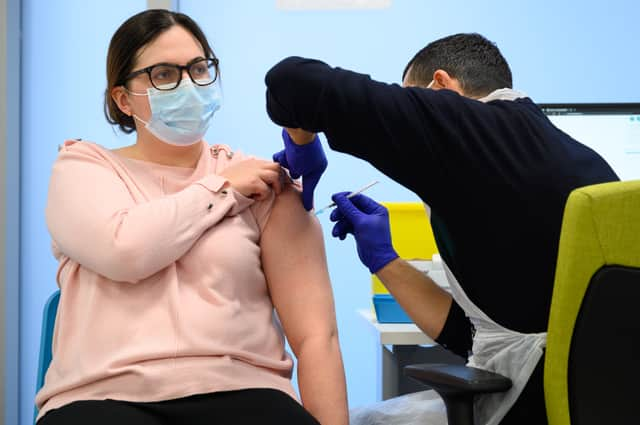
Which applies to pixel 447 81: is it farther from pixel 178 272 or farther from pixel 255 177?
→ pixel 178 272

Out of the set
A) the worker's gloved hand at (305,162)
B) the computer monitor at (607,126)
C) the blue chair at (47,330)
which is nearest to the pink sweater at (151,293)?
the worker's gloved hand at (305,162)

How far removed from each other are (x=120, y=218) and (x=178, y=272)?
0.50ft

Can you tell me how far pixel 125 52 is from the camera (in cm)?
155

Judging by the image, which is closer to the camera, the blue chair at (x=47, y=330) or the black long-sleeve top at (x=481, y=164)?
the black long-sleeve top at (x=481, y=164)

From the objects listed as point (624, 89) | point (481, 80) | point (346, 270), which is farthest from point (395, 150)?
point (624, 89)

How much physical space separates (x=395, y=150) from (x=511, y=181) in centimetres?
20

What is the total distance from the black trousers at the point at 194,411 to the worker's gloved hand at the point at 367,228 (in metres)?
0.48

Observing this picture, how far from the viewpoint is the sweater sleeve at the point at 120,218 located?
50.0 inches

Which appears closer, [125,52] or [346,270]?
[125,52]

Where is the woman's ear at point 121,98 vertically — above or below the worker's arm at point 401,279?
above

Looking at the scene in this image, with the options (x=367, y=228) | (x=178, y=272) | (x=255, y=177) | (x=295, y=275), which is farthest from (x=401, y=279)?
(x=178, y=272)

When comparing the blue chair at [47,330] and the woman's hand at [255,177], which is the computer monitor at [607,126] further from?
the blue chair at [47,330]

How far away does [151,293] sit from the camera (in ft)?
4.34

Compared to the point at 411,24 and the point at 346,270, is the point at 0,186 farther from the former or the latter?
the point at 411,24
